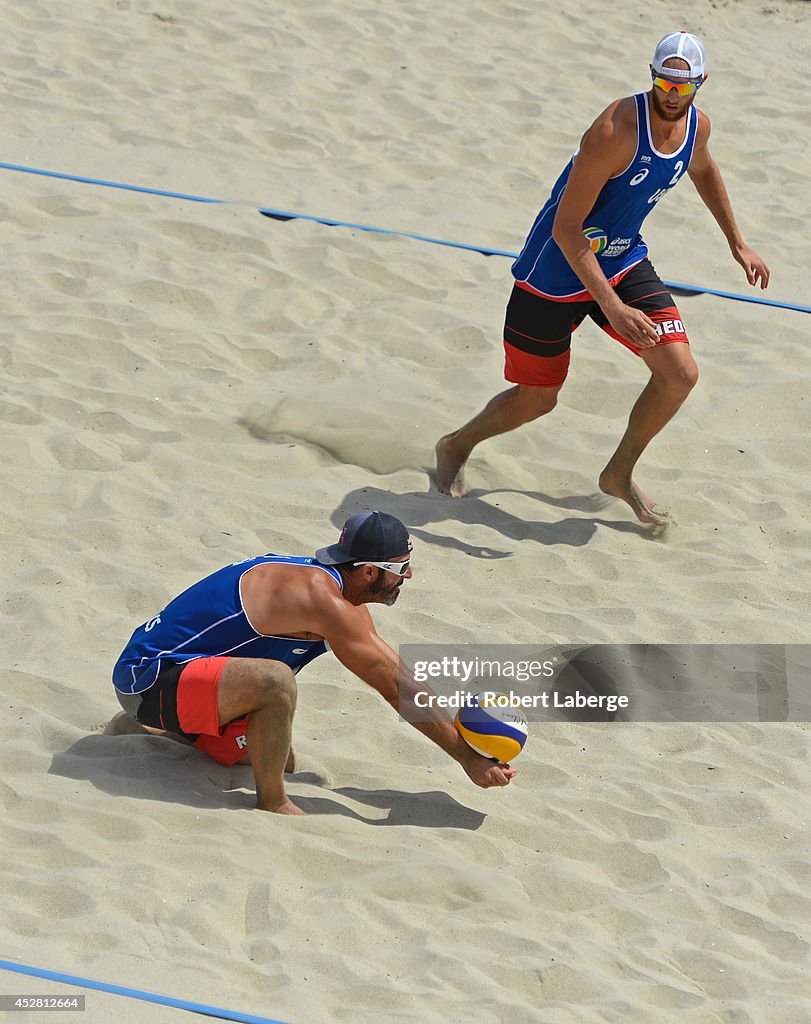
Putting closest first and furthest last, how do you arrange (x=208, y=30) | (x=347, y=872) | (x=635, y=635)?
1. (x=347, y=872)
2. (x=635, y=635)
3. (x=208, y=30)

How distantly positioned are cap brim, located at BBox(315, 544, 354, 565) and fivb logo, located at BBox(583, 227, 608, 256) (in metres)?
1.78

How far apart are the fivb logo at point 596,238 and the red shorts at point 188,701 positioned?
7.20 feet

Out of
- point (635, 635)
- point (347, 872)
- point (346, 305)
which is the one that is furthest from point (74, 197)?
point (347, 872)

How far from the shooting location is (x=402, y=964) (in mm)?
3482

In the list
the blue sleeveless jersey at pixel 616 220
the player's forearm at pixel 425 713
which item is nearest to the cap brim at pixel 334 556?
the player's forearm at pixel 425 713

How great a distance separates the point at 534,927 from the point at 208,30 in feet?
24.7

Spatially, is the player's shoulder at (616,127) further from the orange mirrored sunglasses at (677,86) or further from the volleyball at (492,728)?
the volleyball at (492,728)

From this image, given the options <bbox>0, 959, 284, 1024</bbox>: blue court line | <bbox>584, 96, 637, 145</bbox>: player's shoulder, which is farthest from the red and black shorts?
<bbox>0, 959, 284, 1024</bbox>: blue court line

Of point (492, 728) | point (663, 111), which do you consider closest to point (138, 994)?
point (492, 728)

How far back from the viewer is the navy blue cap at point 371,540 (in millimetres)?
3943

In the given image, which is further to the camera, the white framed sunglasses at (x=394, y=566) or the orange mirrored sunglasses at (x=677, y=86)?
the orange mirrored sunglasses at (x=677, y=86)

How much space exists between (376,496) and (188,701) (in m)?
1.98

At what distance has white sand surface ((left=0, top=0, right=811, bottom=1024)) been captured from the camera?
3.58 meters

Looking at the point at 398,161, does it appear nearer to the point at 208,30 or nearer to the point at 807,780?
the point at 208,30
